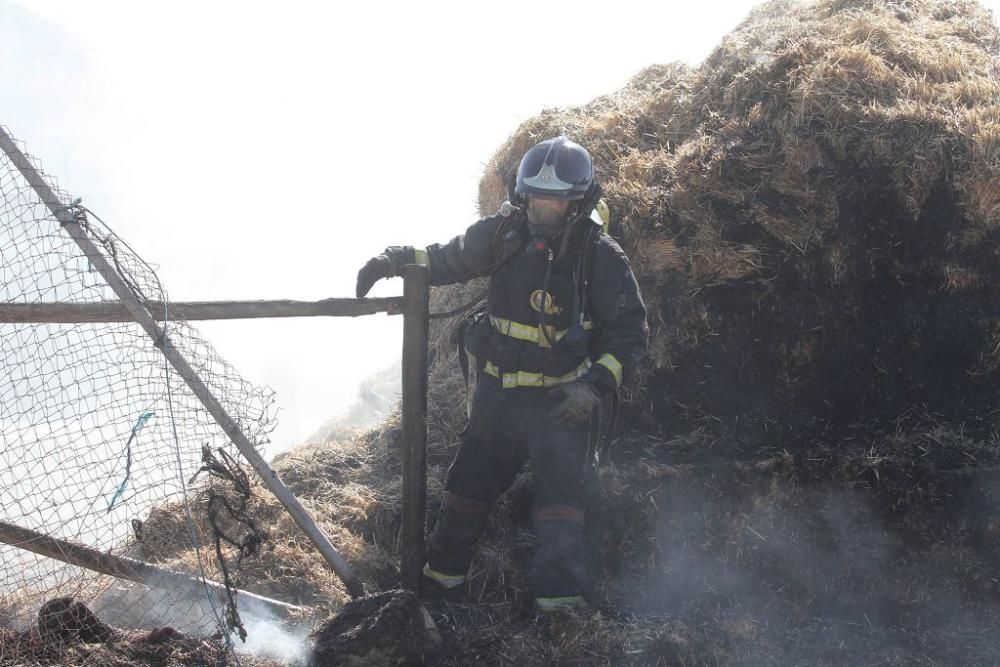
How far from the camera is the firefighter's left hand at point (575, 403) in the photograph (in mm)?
4920

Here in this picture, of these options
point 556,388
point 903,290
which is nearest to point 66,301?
point 556,388

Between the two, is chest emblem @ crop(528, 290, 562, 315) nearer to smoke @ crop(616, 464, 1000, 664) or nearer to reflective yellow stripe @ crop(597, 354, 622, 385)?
reflective yellow stripe @ crop(597, 354, 622, 385)

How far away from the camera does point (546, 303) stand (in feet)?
16.8

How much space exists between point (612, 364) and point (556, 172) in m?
1.12

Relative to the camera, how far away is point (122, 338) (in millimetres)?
4750

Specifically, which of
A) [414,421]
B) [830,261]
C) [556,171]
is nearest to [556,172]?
[556,171]

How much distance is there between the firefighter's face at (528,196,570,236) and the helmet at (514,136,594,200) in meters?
0.08

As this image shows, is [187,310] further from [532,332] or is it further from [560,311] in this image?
[560,311]

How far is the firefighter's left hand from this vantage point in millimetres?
4920

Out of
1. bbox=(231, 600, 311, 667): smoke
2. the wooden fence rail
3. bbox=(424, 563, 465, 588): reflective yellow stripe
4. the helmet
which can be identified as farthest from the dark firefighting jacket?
bbox=(231, 600, 311, 667): smoke

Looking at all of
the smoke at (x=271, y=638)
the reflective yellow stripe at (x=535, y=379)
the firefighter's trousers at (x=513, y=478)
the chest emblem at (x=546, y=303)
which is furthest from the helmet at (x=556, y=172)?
the smoke at (x=271, y=638)

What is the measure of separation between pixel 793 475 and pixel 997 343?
1772 millimetres

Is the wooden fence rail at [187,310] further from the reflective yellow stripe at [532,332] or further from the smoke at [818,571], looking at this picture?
the smoke at [818,571]

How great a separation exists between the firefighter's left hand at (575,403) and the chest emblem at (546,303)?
44 cm
